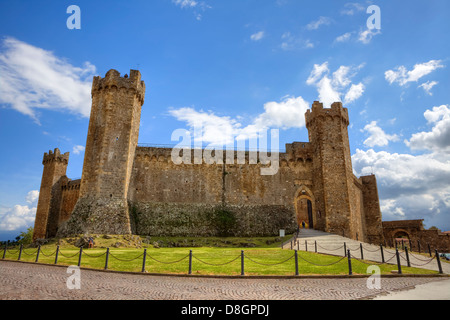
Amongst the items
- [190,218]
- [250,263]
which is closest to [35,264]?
[250,263]

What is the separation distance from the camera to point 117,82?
2581cm

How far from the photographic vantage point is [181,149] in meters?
28.9

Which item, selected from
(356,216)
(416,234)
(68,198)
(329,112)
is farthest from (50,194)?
(416,234)

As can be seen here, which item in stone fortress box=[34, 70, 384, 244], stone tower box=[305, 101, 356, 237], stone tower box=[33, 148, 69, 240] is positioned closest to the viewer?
stone fortress box=[34, 70, 384, 244]

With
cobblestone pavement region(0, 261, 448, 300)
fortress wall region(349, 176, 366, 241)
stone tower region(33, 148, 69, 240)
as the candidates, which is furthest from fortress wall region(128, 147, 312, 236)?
cobblestone pavement region(0, 261, 448, 300)

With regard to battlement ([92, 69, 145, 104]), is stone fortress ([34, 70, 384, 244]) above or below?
below

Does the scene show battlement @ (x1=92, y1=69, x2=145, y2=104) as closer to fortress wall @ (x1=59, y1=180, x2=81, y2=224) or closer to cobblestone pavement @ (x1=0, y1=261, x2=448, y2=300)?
fortress wall @ (x1=59, y1=180, x2=81, y2=224)

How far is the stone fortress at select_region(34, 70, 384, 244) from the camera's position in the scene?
78.2ft

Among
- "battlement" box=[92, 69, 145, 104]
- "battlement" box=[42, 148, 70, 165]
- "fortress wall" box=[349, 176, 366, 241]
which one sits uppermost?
"battlement" box=[92, 69, 145, 104]

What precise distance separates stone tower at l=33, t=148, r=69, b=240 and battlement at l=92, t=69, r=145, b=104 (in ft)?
49.4

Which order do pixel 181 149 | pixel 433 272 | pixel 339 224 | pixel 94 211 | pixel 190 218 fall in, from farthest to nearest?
pixel 181 149
pixel 190 218
pixel 339 224
pixel 94 211
pixel 433 272
